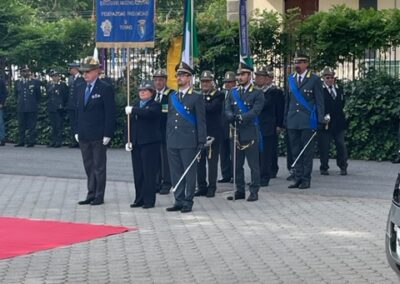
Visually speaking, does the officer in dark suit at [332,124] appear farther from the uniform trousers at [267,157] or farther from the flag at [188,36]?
the flag at [188,36]

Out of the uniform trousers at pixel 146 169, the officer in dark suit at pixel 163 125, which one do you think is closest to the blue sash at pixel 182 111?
the officer in dark suit at pixel 163 125

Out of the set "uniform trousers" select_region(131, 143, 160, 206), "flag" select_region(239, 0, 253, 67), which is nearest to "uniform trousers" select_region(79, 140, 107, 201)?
"uniform trousers" select_region(131, 143, 160, 206)

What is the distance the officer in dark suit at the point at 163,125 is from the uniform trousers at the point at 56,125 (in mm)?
9245

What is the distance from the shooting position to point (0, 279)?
1005 cm

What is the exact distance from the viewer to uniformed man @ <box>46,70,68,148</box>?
24658 millimetres

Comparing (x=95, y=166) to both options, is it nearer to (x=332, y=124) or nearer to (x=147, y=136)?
(x=147, y=136)

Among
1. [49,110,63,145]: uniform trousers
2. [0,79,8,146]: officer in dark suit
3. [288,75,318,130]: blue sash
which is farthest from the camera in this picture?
[0,79,8,146]: officer in dark suit

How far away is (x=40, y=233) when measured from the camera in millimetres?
12695

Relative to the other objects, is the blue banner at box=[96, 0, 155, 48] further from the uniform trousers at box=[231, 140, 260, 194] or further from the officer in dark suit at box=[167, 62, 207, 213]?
the uniform trousers at box=[231, 140, 260, 194]

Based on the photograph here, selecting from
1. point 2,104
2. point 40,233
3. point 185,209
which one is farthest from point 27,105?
point 40,233

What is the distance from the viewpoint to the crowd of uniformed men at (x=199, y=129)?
14258 millimetres

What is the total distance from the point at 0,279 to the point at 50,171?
Answer: 9620 millimetres

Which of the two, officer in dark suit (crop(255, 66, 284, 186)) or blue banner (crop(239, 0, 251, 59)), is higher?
blue banner (crop(239, 0, 251, 59))

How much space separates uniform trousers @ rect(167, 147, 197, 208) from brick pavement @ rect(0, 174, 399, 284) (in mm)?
268
